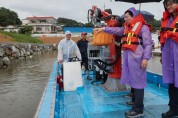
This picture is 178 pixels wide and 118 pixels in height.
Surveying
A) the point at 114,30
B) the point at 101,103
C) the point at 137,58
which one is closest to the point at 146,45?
the point at 137,58

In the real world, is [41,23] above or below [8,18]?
above

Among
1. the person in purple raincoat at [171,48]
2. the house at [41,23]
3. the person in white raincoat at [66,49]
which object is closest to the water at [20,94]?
the person in white raincoat at [66,49]

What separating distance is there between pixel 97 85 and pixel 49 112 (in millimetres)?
2828

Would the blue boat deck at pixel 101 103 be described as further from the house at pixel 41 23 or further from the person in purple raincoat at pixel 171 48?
the house at pixel 41 23

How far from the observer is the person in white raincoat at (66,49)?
6.30 m

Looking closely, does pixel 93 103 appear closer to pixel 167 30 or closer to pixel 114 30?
pixel 114 30

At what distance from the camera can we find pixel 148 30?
12.0ft

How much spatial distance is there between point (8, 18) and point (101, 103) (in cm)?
6706

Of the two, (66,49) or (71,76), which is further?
(66,49)

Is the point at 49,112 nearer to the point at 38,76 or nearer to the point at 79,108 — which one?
the point at 79,108

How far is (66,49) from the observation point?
643cm

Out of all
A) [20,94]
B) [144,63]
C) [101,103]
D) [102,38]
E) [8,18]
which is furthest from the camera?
[8,18]

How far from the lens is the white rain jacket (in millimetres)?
6336

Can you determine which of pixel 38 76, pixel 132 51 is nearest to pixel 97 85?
pixel 132 51
